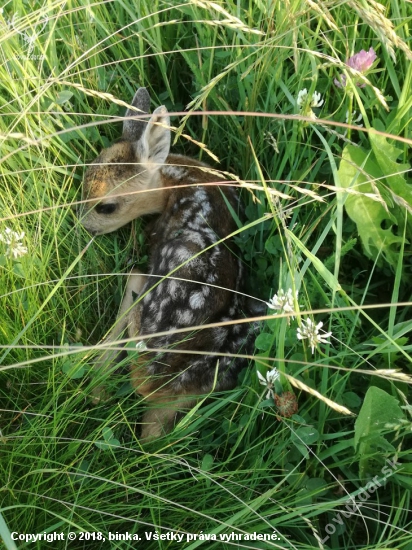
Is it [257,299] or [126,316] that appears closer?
[257,299]

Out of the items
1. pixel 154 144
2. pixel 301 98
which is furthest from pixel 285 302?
pixel 154 144

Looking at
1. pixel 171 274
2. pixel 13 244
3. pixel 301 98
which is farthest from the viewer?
pixel 171 274

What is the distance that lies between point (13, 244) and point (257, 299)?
3.67 feet

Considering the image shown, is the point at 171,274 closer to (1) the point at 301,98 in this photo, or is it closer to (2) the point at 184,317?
(2) the point at 184,317

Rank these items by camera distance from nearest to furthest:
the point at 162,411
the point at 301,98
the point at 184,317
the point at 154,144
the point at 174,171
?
the point at 162,411 < the point at 301,98 < the point at 184,317 < the point at 154,144 < the point at 174,171

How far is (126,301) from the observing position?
10.6 ft

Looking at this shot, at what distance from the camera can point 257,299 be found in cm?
257

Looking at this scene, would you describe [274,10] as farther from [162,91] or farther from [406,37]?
[162,91]

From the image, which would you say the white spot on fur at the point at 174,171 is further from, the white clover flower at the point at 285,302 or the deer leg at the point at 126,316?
the white clover flower at the point at 285,302

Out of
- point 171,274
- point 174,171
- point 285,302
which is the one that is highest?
point 285,302

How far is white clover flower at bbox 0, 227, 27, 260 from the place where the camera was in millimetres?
2645

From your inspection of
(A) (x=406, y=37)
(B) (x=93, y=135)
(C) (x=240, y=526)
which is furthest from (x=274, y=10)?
(C) (x=240, y=526)

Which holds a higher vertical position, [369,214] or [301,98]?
[301,98]

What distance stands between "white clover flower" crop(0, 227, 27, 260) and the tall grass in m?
0.08
